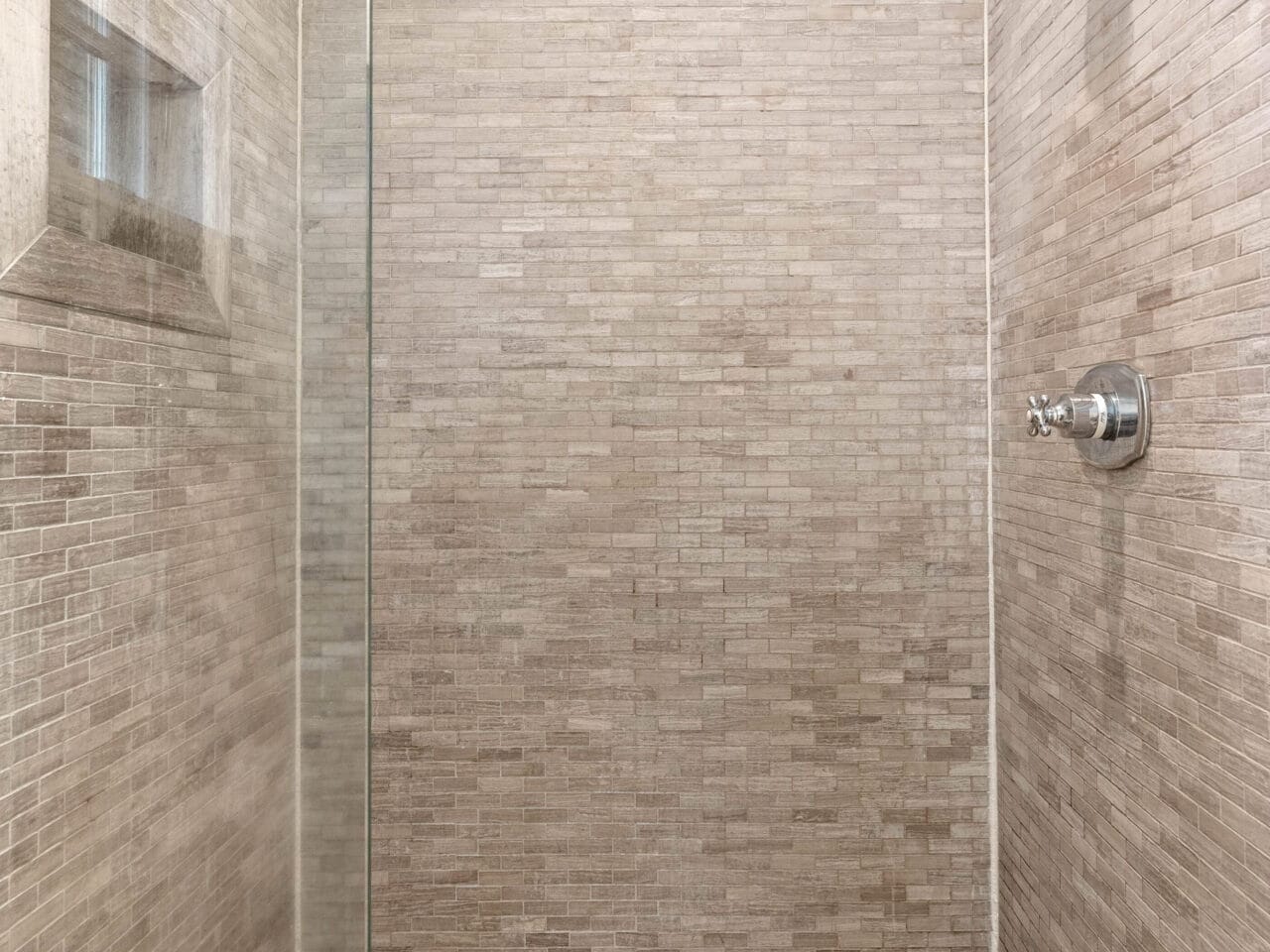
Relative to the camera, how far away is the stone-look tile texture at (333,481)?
0.74 m

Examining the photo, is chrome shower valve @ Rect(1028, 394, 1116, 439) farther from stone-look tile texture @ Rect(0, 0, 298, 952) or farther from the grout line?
stone-look tile texture @ Rect(0, 0, 298, 952)

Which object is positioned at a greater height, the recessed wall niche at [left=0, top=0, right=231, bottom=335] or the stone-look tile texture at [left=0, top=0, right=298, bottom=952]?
the recessed wall niche at [left=0, top=0, right=231, bottom=335]

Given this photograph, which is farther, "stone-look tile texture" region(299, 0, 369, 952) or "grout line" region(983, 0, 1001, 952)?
"grout line" region(983, 0, 1001, 952)

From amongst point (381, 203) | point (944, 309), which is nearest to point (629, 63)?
point (381, 203)

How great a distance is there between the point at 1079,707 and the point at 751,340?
0.70 metres

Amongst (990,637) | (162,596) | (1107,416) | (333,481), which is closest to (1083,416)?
(1107,416)

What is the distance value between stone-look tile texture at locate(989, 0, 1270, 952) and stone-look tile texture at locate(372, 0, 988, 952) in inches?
4.5

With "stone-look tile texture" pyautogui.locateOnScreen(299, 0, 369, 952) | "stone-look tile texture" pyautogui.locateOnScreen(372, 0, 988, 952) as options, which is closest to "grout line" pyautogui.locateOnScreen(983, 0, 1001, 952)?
"stone-look tile texture" pyautogui.locateOnScreen(372, 0, 988, 952)

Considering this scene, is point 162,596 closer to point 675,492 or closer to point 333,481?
point 333,481

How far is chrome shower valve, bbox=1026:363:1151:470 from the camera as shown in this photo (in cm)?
95

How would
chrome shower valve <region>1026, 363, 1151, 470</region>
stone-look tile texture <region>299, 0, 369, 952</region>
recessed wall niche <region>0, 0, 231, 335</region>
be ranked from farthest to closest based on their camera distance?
chrome shower valve <region>1026, 363, 1151, 470</region>, stone-look tile texture <region>299, 0, 369, 952</region>, recessed wall niche <region>0, 0, 231, 335</region>

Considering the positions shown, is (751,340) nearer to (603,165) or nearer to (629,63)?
(603,165)

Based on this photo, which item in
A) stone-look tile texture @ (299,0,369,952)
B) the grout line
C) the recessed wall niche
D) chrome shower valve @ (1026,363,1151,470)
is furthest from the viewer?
the grout line

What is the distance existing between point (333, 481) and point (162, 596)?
227 millimetres
